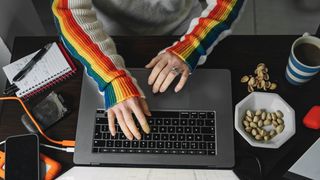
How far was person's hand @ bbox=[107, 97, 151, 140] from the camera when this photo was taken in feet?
2.44

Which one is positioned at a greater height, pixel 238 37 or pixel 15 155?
pixel 238 37

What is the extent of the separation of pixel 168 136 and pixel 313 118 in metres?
0.31

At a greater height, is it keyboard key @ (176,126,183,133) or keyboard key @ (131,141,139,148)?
keyboard key @ (176,126,183,133)

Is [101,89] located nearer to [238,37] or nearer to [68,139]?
[68,139]

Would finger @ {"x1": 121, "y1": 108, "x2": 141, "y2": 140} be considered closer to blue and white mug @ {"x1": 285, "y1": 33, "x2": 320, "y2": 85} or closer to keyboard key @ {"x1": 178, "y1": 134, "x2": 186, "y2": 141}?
keyboard key @ {"x1": 178, "y1": 134, "x2": 186, "y2": 141}

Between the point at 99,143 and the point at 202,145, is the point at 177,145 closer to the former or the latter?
the point at 202,145

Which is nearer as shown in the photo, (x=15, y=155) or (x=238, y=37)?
(x=15, y=155)

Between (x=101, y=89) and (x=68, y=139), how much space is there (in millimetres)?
133

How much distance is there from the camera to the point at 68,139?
2.58 feet

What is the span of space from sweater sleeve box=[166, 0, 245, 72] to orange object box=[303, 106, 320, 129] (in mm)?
249

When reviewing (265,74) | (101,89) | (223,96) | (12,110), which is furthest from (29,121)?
(265,74)

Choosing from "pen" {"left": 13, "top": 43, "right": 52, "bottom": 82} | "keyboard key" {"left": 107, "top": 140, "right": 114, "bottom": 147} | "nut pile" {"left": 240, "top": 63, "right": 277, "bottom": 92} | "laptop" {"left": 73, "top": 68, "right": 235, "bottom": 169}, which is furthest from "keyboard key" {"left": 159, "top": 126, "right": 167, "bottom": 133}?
"pen" {"left": 13, "top": 43, "right": 52, "bottom": 82}

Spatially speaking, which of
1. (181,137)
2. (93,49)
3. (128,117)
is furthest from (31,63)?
(181,137)

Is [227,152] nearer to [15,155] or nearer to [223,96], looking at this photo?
[223,96]
